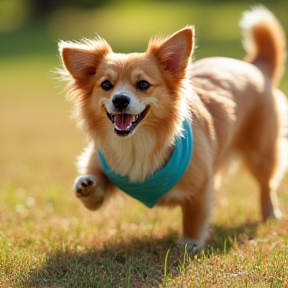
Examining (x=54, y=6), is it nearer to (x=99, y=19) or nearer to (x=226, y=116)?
(x=99, y=19)

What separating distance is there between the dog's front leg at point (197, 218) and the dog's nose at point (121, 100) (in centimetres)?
101

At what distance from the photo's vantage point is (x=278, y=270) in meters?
4.05

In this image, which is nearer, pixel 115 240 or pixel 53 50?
pixel 115 240

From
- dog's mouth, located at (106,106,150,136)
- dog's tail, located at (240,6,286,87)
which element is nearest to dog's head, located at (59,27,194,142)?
dog's mouth, located at (106,106,150,136)

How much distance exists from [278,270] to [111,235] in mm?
1601

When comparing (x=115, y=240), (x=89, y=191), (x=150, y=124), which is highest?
(x=150, y=124)

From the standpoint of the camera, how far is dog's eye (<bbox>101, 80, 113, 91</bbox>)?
4.77 m

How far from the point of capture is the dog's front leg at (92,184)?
496cm

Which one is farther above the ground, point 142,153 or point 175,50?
point 175,50

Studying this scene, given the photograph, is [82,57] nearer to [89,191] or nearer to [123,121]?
[123,121]

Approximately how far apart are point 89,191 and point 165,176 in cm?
61

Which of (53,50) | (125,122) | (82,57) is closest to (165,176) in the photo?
(125,122)

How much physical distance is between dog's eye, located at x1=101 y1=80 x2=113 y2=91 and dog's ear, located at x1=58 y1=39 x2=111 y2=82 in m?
0.21

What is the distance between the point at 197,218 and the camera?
513cm
